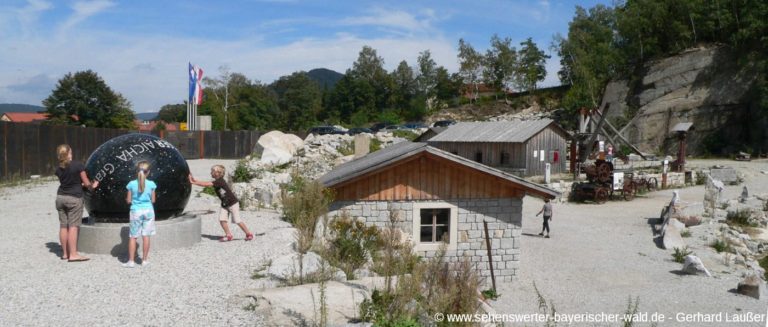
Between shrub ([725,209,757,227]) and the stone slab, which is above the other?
the stone slab

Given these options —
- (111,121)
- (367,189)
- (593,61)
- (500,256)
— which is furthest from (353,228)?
(593,61)

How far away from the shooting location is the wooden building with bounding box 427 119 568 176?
107 feet

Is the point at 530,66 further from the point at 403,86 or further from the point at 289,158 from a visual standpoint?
the point at 289,158

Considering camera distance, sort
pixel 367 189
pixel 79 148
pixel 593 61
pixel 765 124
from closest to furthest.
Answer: pixel 367 189 < pixel 79 148 < pixel 765 124 < pixel 593 61

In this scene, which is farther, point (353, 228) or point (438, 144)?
point (438, 144)

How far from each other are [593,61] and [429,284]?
2275 inches

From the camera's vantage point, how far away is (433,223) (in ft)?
43.6

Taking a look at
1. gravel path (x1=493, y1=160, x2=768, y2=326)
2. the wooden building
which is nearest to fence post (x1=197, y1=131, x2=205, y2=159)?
the wooden building

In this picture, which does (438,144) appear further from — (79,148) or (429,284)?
(429,284)

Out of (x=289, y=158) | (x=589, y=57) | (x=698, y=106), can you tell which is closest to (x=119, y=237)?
(x=289, y=158)

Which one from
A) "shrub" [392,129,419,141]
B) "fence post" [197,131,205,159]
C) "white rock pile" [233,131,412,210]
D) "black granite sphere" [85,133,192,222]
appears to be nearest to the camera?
"black granite sphere" [85,133,192,222]

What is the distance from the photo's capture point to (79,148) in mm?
27500

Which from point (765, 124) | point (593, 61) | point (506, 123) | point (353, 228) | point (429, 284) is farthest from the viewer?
point (593, 61)

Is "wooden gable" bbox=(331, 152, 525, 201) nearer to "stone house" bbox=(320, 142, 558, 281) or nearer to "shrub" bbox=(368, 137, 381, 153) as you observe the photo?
"stone house" bbox=(320, 142, 558, 281)
